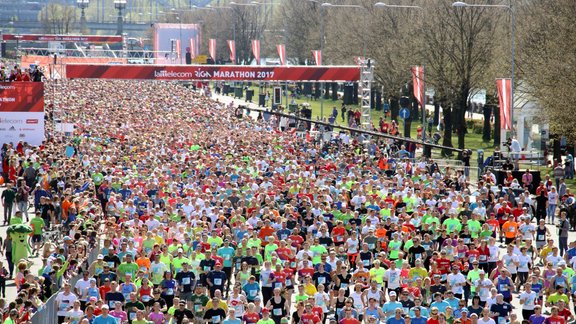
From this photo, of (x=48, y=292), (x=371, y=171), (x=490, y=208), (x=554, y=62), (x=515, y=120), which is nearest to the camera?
(x=48, y=292)

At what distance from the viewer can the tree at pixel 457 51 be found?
52094mm

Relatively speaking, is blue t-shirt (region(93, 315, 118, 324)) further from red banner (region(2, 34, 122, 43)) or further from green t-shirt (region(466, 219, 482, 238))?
red banner (region(2, 34, 122, 43))

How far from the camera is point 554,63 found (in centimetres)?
4353

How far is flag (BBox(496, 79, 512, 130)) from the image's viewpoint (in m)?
37.3

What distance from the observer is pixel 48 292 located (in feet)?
63.5

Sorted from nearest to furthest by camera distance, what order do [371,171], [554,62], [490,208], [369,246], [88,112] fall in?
[369,246] < [490,208] < [371,171] < [554,62] < [88,112]

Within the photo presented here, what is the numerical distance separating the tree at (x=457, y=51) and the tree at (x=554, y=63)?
293cm

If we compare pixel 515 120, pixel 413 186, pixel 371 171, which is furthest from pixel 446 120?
pixel 413 186

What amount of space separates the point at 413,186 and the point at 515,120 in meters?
25.8

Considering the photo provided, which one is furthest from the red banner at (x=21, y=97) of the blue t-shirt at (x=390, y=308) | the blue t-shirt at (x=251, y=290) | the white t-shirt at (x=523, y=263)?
the blue t-shirt at (x=390, y=308)

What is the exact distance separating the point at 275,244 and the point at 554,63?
78.5 ft

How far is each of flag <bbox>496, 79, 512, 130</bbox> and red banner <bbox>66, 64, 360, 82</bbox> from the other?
16583mm

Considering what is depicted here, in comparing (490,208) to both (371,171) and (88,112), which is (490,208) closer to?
(371,171)

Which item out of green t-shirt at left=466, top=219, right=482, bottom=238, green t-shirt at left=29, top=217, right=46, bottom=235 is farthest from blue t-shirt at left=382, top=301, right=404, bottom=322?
green t-shirt at left=29, top=217, right=46, bottom=235
